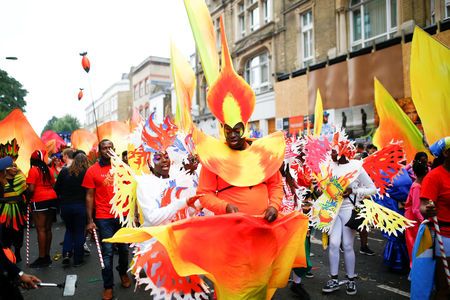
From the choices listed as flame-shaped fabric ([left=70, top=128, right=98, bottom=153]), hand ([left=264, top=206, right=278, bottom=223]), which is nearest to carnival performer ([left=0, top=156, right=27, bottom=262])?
hand ([left=264, top=206, right=278, bottom=223])

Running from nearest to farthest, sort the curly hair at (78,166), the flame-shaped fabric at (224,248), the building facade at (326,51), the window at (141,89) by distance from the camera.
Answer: the flame-shaped fabric at (224,248)
the curly hair at (78,166)
the building facade at (326,51)
the window at (141,89)

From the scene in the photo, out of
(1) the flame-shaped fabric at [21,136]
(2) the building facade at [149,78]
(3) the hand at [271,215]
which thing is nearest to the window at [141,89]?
(2) the building facade at [149,78]

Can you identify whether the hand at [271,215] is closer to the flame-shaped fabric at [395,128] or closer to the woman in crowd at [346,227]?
the woman in crowd at [346,227]

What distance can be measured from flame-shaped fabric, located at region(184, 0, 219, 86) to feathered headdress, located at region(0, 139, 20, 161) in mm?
4044

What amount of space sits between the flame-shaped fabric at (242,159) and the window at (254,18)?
2008 cm

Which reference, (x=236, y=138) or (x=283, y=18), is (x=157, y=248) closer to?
(x=236, y=138)

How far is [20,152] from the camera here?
671 centimetres

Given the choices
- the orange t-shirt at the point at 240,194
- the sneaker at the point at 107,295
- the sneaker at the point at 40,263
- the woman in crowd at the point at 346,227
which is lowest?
the sneaker at the point at 40,263

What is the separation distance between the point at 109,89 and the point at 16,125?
60.0m

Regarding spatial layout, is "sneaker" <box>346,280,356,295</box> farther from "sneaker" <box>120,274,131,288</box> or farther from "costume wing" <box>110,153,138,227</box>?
"sneaker" <box>120,274,131,288</box>

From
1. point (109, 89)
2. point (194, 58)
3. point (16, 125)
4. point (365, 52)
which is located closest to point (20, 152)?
point (16, 125)

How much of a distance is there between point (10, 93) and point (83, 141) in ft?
113

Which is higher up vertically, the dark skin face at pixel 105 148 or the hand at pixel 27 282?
the dark skin face at pixel 105 148

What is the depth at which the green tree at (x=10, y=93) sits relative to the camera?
129 feet
